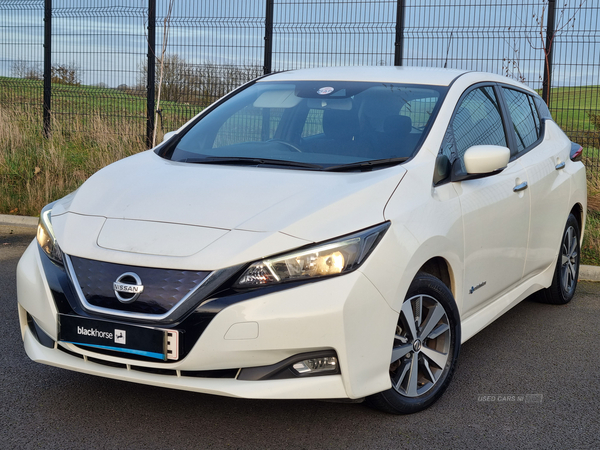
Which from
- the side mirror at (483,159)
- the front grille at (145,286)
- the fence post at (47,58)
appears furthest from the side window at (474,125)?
the fence post at (47,58)

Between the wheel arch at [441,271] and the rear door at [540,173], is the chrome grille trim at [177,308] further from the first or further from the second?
the rear door at [540,173]

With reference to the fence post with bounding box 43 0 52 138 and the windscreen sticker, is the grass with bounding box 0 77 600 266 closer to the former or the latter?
the fence post with bounding box 43 0 52 138

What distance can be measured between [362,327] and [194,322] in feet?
2.20

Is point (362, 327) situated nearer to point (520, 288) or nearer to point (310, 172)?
point (310, 172)

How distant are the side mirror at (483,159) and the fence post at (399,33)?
20.7 ft

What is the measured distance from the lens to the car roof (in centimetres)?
433

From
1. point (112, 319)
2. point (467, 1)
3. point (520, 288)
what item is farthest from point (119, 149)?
point (112, 319)

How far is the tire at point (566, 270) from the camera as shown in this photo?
5.37 meters

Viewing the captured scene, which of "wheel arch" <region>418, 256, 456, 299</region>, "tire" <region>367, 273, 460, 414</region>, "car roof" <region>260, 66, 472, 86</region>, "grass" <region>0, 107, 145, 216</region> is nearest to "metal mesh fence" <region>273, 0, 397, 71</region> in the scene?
"grass" <region>0, 107, 145, 216</region>

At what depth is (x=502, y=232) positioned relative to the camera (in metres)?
4.11

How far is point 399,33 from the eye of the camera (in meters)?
9.77

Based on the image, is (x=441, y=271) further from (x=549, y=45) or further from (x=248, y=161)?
(x=549, y=45)

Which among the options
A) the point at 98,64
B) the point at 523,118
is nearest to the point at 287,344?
the point at 523,118

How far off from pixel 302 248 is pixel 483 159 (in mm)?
1265
